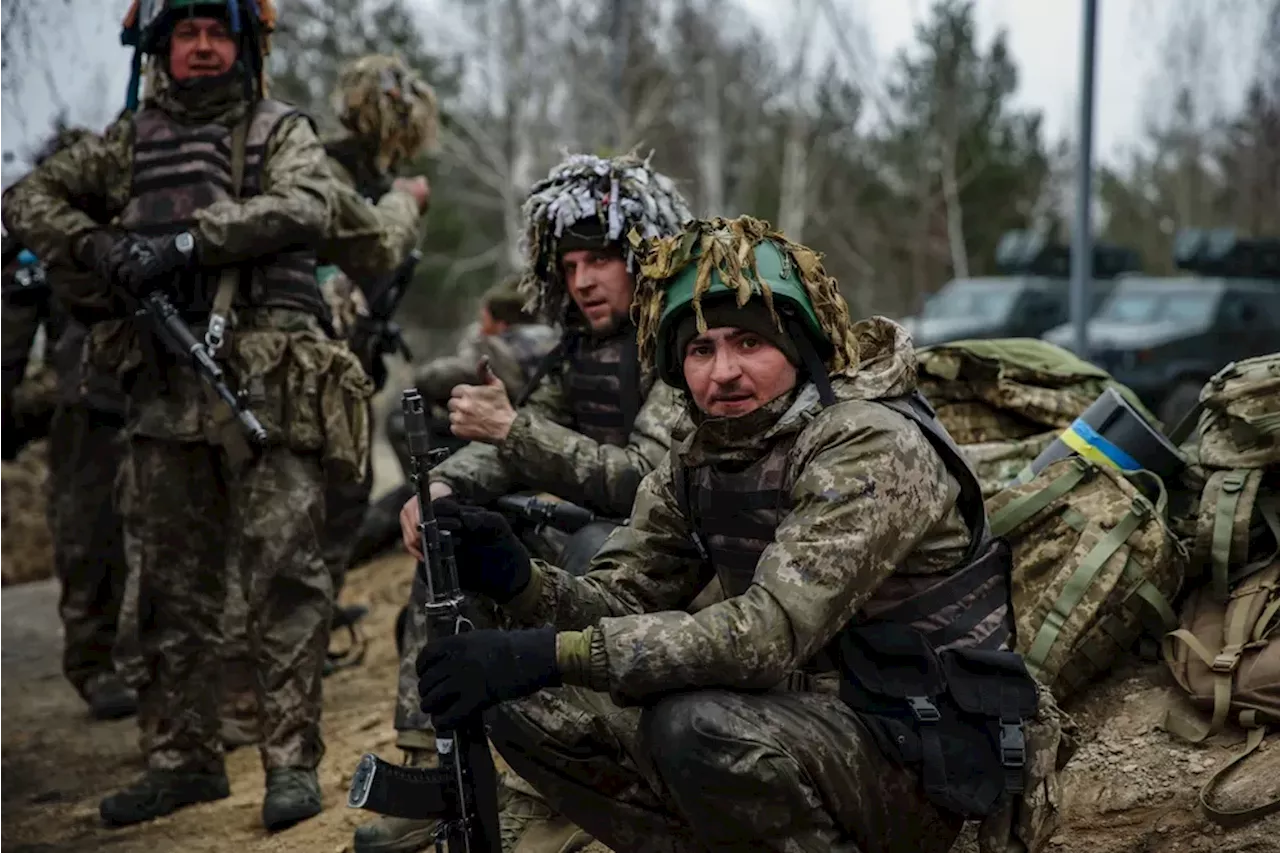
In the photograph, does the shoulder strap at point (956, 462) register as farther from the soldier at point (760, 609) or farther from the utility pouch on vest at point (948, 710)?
the utility pouch on vest at point (948, 710)

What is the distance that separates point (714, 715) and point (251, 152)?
2715mm

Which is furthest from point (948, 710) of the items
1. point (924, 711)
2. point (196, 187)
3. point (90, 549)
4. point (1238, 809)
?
point (90, 549)

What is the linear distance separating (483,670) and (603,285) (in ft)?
6.11

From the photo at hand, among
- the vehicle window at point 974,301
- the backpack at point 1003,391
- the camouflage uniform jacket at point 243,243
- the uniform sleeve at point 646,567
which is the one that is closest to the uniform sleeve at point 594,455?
the uniform sleeve at point 646,567

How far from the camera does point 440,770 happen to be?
10.3ft

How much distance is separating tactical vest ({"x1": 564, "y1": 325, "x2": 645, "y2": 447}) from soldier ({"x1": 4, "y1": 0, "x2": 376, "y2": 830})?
80 cm

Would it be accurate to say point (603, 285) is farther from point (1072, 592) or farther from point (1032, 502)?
point (1072, 592)

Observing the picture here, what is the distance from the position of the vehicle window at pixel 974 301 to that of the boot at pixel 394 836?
48.4 ft

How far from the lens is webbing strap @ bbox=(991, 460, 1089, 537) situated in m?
4.22

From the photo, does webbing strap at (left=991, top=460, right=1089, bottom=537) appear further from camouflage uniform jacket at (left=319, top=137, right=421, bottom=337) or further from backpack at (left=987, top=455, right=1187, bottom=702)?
camouflage uniform jacket at (left=319, top=137, right=421, bottom=337)

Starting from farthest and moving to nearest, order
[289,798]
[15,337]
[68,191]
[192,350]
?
[15,337] → [68,191] → [192,350] → [289,798]

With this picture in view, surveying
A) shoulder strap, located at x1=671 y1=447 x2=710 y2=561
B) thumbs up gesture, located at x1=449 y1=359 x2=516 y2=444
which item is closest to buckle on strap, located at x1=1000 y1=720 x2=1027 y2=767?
shoulder strap, located at x1=671 y1=447 x2=710 y2=561

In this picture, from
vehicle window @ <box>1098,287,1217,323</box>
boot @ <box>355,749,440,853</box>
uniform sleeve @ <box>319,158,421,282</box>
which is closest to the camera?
boot @ <box>355,749,440,853</box>

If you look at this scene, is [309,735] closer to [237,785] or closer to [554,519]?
[237,785]
